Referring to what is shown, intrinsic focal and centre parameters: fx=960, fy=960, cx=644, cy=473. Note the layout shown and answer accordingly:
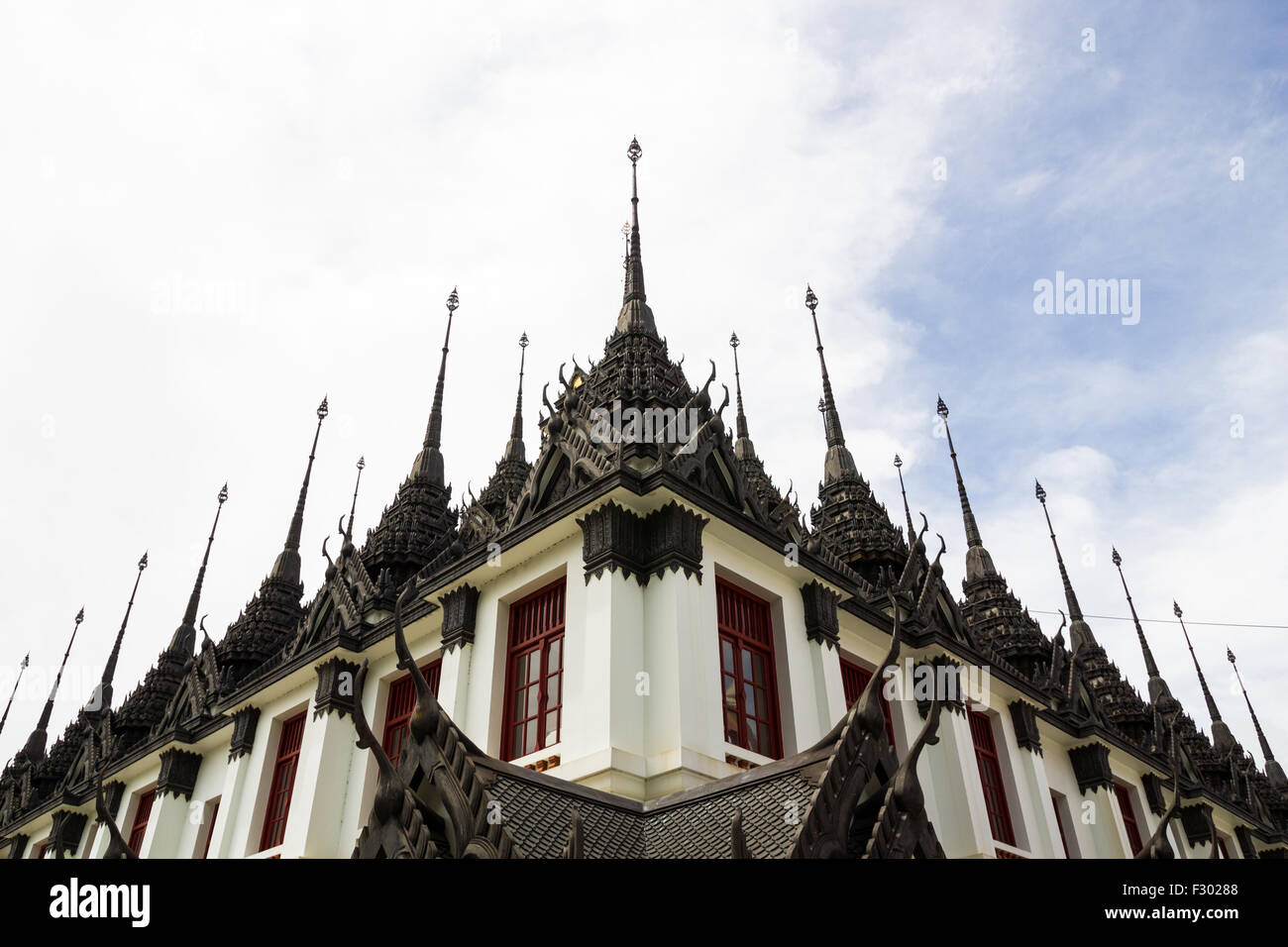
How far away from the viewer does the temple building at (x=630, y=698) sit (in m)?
7.47

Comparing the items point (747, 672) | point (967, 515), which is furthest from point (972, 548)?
point (747, 672)

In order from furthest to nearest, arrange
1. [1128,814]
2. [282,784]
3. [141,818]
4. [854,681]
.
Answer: [1128,814] → [141,818] → [282,784] → [854,681]

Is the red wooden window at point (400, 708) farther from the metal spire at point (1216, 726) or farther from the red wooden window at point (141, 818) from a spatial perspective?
the metal spire at point (1216, 726)

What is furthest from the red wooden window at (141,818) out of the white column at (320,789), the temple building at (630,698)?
→ the white column at (320,789)

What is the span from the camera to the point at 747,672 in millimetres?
12391

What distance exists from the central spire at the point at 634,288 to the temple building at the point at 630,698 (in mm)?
75

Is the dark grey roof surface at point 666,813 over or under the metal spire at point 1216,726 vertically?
under

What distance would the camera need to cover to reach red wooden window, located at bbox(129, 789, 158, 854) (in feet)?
68.4

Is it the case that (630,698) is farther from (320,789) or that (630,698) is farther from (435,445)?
(435,445)

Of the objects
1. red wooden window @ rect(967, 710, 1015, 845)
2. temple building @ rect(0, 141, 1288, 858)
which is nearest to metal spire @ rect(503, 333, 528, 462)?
temple building @ rect(0, 141, 1288, 858)

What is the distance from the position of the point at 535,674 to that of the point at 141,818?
14.4 m

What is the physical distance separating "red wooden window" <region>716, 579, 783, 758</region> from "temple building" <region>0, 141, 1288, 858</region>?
4 cm
